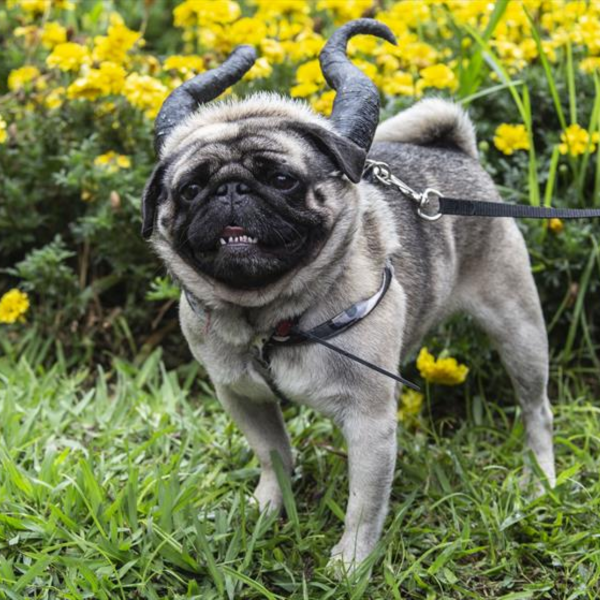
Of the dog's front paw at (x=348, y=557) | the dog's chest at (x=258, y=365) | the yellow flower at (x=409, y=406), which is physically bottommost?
the yellow flower at (x=409, y=406)

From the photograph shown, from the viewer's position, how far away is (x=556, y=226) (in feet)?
16.4

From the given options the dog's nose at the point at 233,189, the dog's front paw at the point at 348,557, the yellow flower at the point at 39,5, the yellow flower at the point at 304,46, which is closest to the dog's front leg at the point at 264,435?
the dog's front paw at the point at 348,557

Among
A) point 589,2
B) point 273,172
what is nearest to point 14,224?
point 273,172

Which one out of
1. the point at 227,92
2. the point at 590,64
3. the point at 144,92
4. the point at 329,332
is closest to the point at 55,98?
the point at 144,92

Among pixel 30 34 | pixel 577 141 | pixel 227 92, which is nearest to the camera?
pixel 577 141

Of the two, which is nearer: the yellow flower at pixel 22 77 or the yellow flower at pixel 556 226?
the yellow flower at pixel 556 226

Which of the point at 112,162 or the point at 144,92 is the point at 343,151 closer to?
the point at 144,92

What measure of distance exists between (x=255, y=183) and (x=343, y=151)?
0.31 metres

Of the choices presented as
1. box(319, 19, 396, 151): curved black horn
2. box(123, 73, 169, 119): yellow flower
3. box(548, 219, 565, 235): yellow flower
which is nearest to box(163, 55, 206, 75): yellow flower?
box(123, 73, 169, 119): yellow flower

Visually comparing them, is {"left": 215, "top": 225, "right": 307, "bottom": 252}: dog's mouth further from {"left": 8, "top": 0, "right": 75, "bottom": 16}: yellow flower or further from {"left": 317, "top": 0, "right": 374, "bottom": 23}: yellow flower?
{"left": 8, "top": 0, "right": 75, "bottom": 16}: yellow flower

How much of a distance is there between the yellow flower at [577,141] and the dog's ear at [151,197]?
2.44m

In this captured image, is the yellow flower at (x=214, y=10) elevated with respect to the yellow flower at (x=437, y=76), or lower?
elevated

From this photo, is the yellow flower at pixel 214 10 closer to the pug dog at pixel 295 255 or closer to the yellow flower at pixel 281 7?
the yellow flower at pixel 281 7

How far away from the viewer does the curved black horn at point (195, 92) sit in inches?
133
